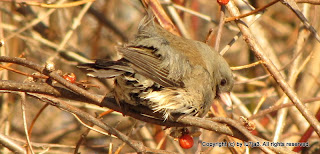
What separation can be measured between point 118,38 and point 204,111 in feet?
8.40

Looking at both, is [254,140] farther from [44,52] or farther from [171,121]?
[44,52]

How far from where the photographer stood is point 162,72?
2.57 meters

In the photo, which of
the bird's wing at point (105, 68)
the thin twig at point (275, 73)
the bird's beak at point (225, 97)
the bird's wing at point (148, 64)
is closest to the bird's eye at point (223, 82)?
the bird's beak at point (225, 97)

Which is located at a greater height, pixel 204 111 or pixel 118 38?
pixel 118 38

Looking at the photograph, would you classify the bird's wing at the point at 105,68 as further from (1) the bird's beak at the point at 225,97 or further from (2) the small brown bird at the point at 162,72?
(1) the bird's beak at the point at 225,97

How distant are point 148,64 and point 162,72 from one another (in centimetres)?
14

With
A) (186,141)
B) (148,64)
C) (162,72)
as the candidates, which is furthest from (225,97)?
(148,64)

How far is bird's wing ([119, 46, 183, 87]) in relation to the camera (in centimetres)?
235

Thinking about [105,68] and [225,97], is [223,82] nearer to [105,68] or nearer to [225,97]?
[225,97]

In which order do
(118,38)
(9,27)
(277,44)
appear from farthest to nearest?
(277,44) → (118,38) → (9,27)

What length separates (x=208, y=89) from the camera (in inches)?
117

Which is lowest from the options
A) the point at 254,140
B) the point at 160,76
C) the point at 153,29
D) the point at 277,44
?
the point at 254,140

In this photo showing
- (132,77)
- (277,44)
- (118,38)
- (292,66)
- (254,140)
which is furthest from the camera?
(277,44)

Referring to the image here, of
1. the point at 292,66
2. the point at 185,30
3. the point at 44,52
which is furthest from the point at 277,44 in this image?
the point at 44,52
